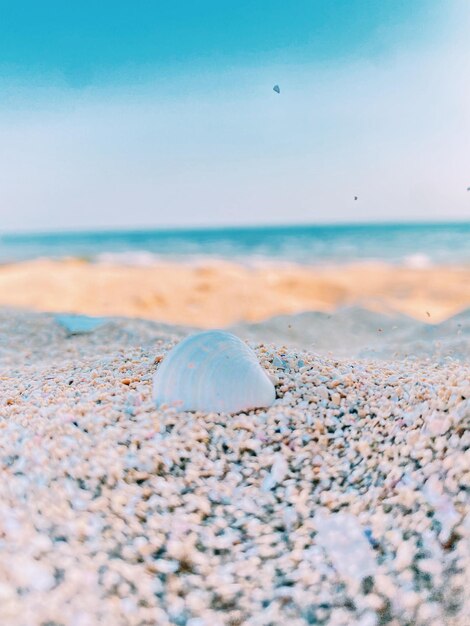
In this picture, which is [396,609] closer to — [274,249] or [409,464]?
[409,464]

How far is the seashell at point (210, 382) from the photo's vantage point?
2664 mm

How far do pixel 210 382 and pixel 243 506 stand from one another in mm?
659

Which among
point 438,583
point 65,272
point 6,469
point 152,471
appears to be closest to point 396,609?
point 438,583

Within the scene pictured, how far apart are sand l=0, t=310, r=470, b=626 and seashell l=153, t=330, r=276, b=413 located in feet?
0.23

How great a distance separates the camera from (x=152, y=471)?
7.41 feet

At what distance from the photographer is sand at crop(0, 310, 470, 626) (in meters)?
1.70

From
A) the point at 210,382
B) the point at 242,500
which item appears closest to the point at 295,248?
the point at 210,382

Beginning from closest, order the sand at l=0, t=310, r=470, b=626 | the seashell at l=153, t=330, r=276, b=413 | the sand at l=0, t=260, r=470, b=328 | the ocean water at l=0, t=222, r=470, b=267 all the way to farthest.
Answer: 1. the sand at l=0, t=310, r=470, b=626
2. the seashell at l=153, t=330, r=276, b=413
3. the sand at l=0, t=260, r=470, b=328
4. the ocean water at l=0, t=222, r=470, b=267

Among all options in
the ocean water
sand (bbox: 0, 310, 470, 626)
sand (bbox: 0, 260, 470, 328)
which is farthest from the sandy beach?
the ocean water

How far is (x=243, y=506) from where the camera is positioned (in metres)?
2.18

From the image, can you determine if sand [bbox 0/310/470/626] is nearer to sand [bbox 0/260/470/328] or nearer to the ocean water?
sand [bbox 0/260/470/328]

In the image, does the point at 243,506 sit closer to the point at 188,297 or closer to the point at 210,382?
the point at 210,382

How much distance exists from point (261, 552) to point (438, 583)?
1.85 feet

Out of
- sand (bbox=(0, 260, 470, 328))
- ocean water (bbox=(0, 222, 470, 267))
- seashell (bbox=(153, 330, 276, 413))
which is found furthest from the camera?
ocean water (bbox=(0, 222, 470, 267))
